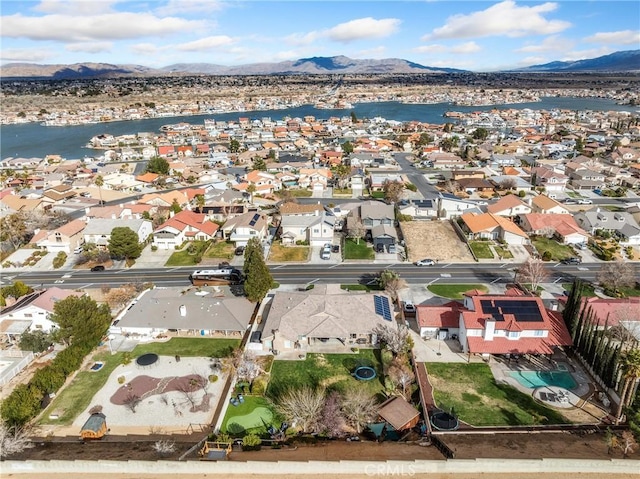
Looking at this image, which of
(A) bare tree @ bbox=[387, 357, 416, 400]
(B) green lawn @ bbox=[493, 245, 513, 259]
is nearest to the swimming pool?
(A) bare tree @ bbox=[387, 357, 416, 400]

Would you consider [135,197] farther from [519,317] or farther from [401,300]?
[519,317]

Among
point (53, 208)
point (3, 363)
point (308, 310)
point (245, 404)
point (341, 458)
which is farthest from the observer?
point (53, 208)

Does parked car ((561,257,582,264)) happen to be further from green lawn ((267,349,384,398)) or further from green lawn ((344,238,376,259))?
green lawn ((267,349,384,398))

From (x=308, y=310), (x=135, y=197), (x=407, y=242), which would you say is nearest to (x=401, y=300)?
(x=308, y=310)

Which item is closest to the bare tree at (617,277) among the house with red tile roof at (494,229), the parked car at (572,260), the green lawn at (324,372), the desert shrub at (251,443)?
the parked car at (572,260)

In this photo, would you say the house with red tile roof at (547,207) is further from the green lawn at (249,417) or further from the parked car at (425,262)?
the green lawn at (249,417)

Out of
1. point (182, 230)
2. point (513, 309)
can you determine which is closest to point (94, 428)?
point (513, 309)
